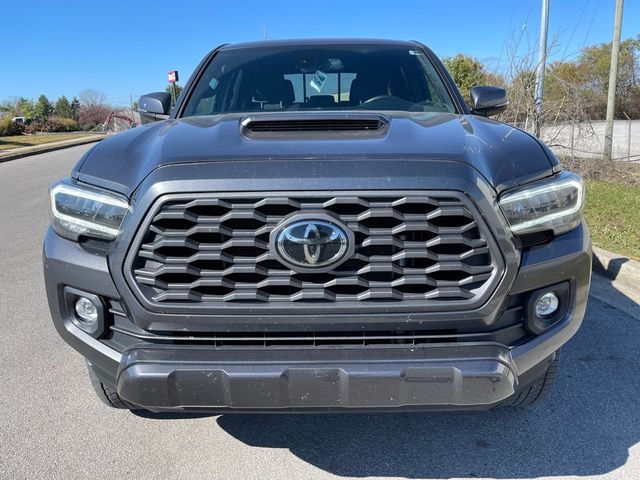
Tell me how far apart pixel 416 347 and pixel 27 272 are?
481 cm

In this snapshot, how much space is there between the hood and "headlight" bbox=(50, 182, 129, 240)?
5 cm

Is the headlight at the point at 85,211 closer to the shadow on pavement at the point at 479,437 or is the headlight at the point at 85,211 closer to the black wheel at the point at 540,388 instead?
the shadow on pavement at the point at 479,437

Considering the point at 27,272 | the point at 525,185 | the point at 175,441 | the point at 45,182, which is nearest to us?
the point at 525,185

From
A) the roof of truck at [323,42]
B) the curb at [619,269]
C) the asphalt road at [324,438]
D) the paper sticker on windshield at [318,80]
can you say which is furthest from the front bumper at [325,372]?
the curb at [619,269]

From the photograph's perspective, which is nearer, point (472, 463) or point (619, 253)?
point (472, 463)

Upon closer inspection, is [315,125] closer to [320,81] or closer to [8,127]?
[320,81]

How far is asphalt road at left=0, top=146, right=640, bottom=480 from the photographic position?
2510mm

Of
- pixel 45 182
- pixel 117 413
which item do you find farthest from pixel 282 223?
pixel 45 182

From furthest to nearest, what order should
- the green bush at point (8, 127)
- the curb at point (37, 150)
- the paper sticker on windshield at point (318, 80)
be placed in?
the green bush at point (8, 127)
the curb at point (37, 150)
the paper sticker on windshield at point (318, 80)

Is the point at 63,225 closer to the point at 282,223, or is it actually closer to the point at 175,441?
the point at 282,223

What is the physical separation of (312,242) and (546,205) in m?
0.92

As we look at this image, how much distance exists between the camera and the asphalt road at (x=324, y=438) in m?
2.51

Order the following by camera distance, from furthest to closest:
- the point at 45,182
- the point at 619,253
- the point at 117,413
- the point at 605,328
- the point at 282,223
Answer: the point at 45,182 < the point at 619,253 < the point at 605,328 < the point at 117,413 < the point at 282,223

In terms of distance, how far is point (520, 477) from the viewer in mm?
2432
